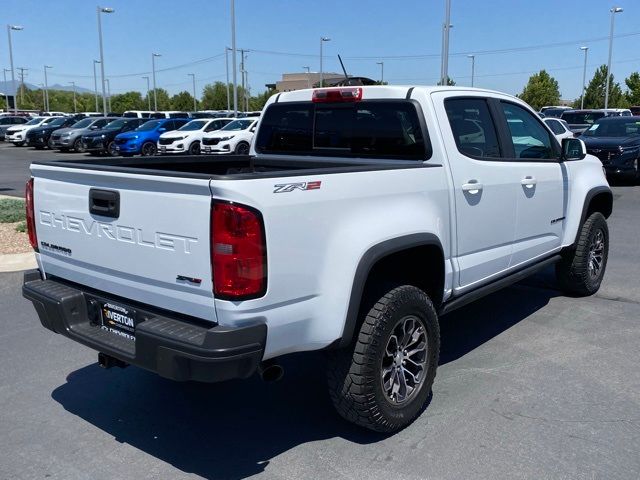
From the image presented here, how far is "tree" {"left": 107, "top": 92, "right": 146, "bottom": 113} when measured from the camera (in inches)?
4163

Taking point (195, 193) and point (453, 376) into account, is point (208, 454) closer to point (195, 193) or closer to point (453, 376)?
point (195, 193)

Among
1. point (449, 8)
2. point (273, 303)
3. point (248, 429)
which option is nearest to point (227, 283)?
point (273, 303)

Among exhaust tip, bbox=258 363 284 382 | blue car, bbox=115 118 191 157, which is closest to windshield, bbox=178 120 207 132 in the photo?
blue car, bbox=115 118 191 157

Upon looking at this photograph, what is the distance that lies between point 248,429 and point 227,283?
4.30ft

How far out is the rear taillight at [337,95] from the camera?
4.50 m

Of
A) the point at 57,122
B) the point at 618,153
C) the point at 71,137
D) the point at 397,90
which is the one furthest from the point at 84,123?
the point at 397,90

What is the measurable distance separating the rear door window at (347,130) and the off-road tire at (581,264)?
2.53 m

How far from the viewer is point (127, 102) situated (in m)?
109

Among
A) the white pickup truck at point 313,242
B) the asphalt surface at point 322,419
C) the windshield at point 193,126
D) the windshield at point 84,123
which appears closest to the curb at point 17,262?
the asphalt surface at point 322,419

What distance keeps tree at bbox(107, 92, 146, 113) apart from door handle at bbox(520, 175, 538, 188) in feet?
341

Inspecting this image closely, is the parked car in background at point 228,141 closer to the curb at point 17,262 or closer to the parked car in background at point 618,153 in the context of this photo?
the parked car in background at point 618,153

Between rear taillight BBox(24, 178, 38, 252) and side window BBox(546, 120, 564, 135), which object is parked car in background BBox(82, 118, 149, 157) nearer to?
side window BBox(546, 120, 564, 135)

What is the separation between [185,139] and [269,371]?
22.0m

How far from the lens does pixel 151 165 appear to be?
4691 millimetres
